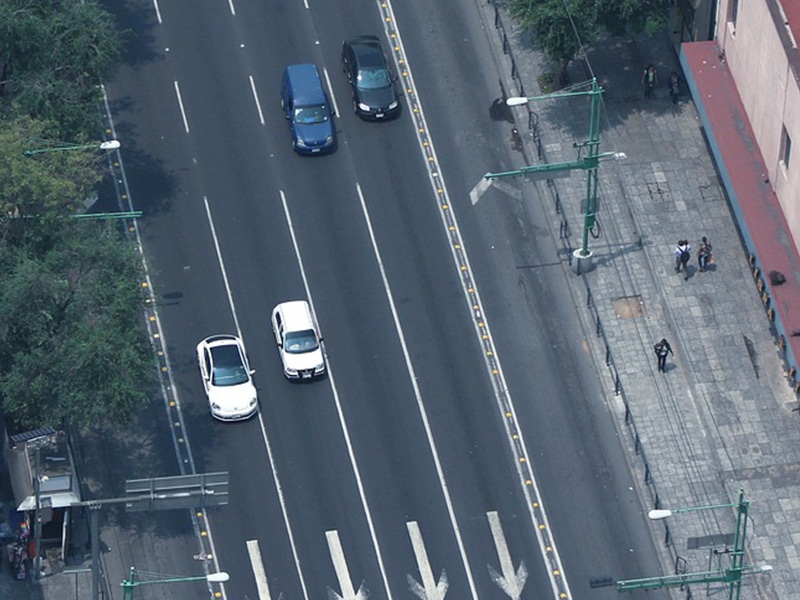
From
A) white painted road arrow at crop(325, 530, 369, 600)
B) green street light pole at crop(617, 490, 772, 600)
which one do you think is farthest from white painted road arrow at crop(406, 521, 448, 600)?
green street light pole at crop(617, 490, 772, 600)

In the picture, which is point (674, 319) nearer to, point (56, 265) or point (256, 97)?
point (256, 97)

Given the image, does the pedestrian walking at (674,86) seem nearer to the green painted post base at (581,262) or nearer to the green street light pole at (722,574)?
the green painted post base at (581,262)

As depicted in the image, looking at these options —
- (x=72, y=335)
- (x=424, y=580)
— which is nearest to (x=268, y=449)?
(x=424, y=580)

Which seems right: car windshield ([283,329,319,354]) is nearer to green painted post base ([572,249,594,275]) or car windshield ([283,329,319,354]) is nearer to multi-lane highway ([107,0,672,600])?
multi-lane highway ([107,0,672,600])

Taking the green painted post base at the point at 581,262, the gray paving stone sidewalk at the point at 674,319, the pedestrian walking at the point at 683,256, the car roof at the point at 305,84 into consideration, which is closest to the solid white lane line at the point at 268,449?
the car roof at the point at 305,84

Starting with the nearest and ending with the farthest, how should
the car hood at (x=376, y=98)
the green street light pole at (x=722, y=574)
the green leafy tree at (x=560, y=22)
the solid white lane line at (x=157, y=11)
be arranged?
the green street light pole at (x=722, y=574) → the green leafy tree at (x=560, y=22) → the car hood at (x=376, y=98) → the solid white lane line at (x=157, y=11)

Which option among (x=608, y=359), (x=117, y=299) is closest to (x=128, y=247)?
(x=117, y=299)
